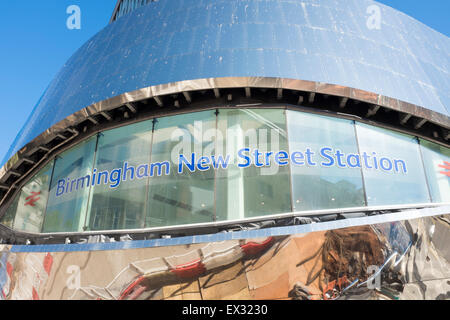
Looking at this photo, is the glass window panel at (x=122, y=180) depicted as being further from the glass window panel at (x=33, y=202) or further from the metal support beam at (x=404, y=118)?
the metal support beam at (x=404, y=118)

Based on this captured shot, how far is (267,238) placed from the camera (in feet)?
26.2

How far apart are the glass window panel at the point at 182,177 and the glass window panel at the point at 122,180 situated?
28cm

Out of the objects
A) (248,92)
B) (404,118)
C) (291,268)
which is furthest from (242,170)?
(404,118)

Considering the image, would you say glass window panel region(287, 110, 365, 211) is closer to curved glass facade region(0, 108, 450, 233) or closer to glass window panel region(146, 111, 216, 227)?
curved glass facade region(0, 108, 450, 233)

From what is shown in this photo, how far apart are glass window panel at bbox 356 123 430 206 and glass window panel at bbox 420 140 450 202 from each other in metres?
0.22

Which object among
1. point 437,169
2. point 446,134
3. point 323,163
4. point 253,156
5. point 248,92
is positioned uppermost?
point 248,92

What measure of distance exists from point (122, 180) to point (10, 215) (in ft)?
19.2

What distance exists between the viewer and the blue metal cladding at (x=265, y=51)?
33.3ft

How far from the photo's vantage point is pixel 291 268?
783 centimetres

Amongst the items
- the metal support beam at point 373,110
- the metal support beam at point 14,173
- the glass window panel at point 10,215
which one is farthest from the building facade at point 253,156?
the metal support beam at point 14,173

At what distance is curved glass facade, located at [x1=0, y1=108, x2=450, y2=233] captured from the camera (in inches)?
364

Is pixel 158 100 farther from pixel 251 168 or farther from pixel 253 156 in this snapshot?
pixel 251 168
